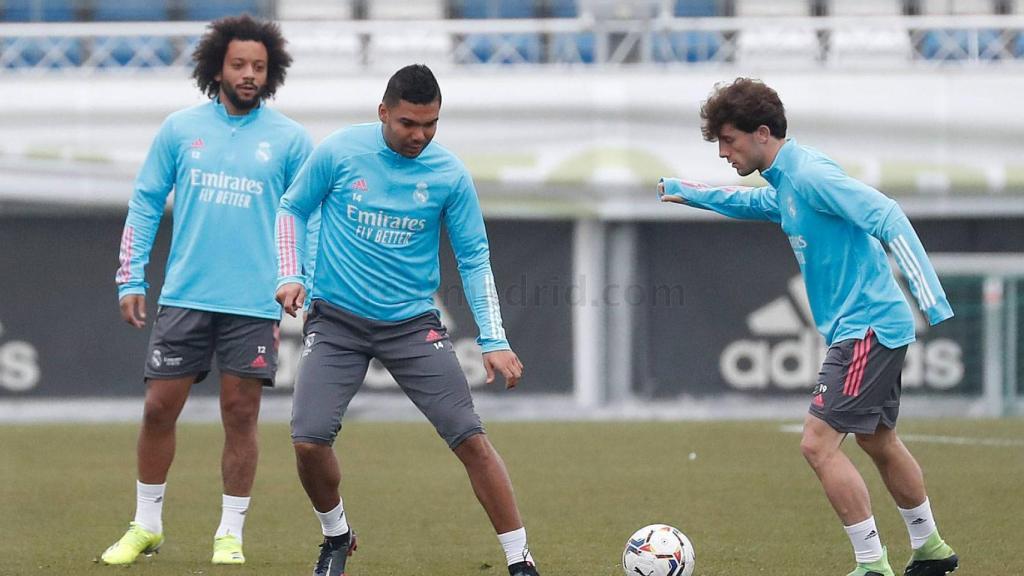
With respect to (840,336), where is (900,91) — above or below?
above

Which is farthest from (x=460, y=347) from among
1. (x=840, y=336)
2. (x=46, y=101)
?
(x=840, y=336)

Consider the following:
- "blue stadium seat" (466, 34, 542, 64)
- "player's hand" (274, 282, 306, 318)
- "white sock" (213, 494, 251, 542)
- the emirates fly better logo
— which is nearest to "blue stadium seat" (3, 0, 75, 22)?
"blue stadium seat" (466, 34, 542, 64)

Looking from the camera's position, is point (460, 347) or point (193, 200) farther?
point (460, 347)

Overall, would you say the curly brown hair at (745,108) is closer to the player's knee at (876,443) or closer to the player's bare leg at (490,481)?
the player's knee at (876,443)

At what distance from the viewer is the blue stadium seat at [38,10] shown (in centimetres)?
2125

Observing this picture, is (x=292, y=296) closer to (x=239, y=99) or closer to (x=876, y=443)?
(x=239, y=99)

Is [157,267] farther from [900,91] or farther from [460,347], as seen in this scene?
[900,91]

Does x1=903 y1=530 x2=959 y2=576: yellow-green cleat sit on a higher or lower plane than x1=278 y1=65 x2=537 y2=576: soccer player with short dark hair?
lower

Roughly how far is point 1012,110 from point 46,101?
10.1 m

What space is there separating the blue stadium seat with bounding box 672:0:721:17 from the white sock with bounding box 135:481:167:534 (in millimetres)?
15455

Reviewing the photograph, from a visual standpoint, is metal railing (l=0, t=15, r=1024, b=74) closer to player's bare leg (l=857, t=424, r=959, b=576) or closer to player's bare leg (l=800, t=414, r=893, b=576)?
player's bare leg (l=857, t=424, r=959, b=576)

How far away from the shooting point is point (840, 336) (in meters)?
5.58

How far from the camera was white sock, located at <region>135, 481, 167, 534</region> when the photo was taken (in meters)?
6.49

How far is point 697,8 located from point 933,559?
15910 mm
